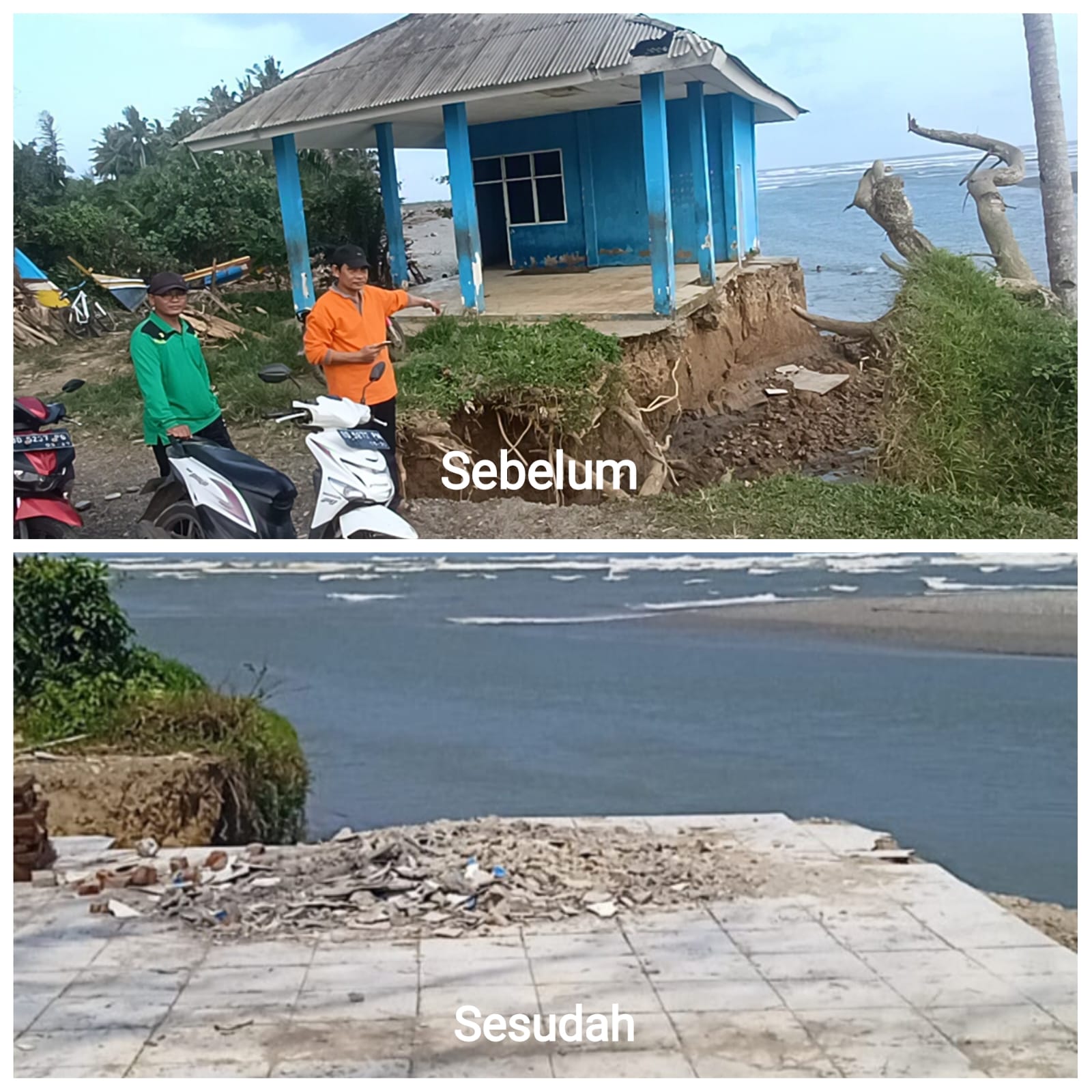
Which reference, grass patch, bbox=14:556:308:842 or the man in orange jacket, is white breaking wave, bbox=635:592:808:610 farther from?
grass patch, bbox=14:556:308:842

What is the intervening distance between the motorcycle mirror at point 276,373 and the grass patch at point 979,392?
1.48 metres

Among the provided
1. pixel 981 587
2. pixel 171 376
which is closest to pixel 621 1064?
pixel 981 587

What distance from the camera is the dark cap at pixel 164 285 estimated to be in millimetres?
2697

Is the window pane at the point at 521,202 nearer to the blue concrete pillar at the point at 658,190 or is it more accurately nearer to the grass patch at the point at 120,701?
the blue concrete pillar at the point at 658,190

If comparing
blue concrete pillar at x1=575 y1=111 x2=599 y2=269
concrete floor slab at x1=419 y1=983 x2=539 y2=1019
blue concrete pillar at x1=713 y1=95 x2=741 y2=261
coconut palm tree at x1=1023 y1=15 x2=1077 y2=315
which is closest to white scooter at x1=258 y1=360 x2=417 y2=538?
blue concrete pillar at x1=575 y1=111 x2=599 y2=269

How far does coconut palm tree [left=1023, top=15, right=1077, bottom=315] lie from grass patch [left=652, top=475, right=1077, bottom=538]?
54 centimetres

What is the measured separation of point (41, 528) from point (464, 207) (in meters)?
1.33

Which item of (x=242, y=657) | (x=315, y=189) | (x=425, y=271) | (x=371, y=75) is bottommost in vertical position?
(x=242, y=657)

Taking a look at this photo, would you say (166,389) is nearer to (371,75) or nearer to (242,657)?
(242,657)

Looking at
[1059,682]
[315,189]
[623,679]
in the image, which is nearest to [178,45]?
[315,189]

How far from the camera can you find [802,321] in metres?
2.92

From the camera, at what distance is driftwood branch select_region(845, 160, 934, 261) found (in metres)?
2.77

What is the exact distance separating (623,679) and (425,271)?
1.17m

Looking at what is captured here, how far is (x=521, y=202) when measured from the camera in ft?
9.35
